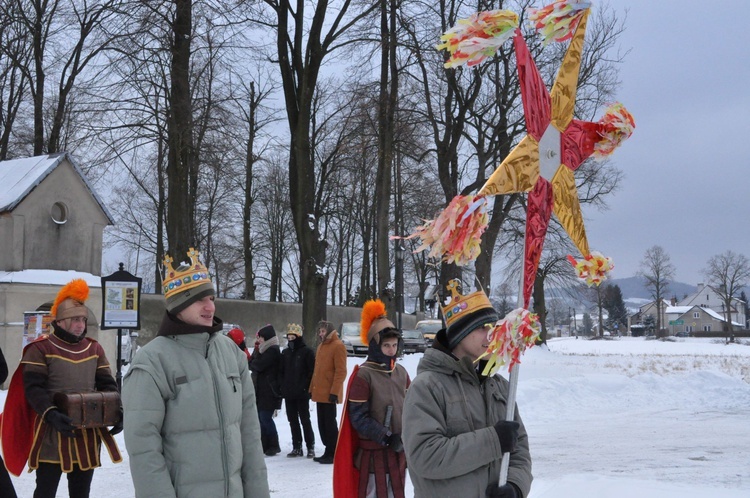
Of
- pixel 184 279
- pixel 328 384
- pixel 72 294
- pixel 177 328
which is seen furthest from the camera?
pixel 328 384

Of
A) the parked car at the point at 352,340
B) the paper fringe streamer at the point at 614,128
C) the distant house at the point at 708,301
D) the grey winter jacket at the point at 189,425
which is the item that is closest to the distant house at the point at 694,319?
the distant house at the point at 708,301

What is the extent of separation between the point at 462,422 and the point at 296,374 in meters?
7.93

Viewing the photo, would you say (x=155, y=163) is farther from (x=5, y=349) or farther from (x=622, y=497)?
(x=622, y=497)

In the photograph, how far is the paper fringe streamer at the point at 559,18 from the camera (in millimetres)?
4004

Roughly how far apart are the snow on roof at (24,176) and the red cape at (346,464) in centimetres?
1457

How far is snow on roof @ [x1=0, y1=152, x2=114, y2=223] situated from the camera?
18812 mm

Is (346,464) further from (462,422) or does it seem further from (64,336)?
(462,422)

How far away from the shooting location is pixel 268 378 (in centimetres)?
1173

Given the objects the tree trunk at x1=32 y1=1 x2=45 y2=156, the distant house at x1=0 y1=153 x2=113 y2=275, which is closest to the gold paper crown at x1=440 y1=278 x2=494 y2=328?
the distant house at x1=0 y1=153 x2=113 y2=275

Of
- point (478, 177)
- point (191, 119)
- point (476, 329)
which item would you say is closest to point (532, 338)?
point (476, 329)

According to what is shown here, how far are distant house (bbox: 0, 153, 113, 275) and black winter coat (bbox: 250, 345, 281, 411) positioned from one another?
9266 millimetres

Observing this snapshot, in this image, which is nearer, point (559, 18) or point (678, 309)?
point (559, 18)

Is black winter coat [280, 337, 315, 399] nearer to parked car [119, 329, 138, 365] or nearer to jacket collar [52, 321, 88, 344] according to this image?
jacket collar [52, 321, 88, 344]

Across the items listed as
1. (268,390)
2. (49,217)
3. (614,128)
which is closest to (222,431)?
(614,128)
